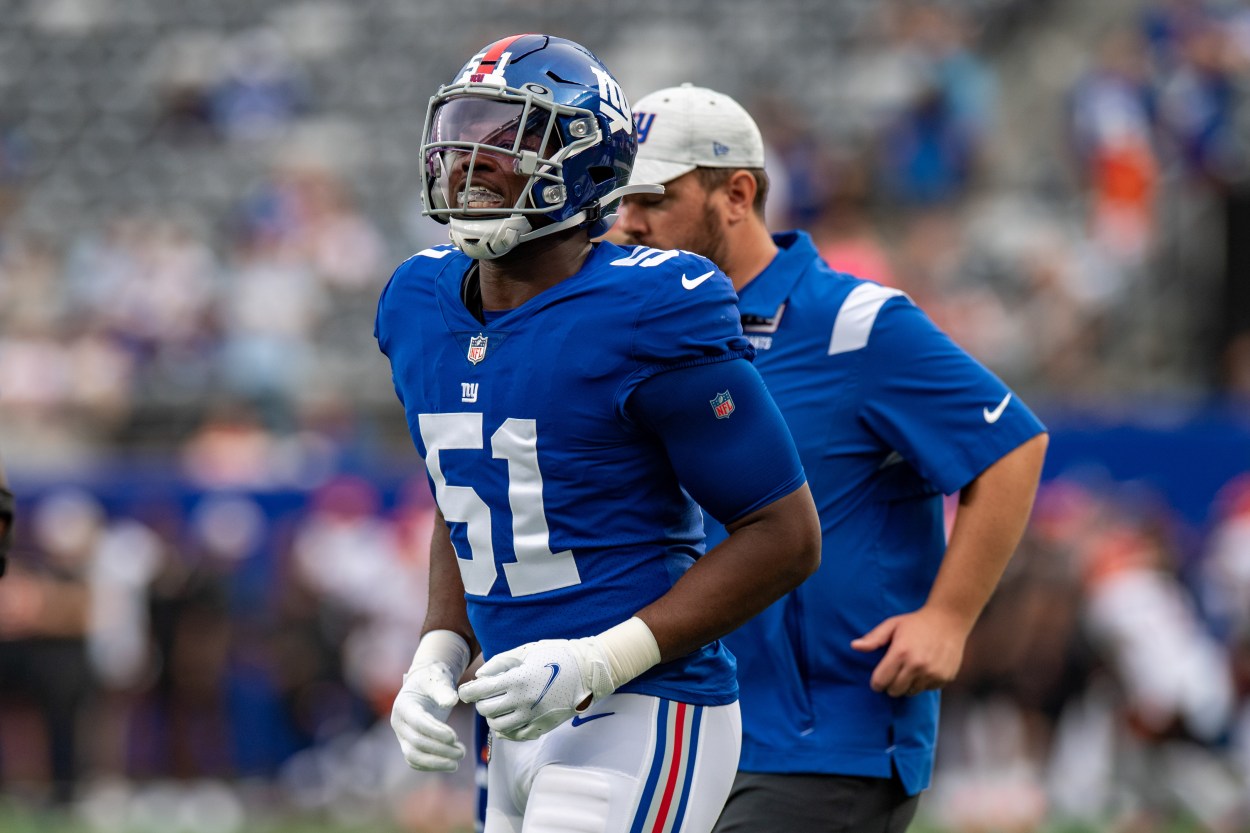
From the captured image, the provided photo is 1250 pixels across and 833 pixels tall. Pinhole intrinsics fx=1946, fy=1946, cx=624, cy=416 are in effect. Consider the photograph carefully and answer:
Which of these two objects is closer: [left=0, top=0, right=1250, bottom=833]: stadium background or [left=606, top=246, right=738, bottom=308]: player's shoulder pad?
[left=606, top=246, right=738, bottom=308]: player's shoulder pad

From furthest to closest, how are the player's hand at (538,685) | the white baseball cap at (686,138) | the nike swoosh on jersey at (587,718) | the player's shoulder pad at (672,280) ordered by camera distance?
the white baseball cap at (686,138)
the nike swoosh on jersey at (587,718)
the player's shoulder pad at (672,280)
the player's hand at (538,685)

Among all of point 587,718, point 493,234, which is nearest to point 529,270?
point 493,234

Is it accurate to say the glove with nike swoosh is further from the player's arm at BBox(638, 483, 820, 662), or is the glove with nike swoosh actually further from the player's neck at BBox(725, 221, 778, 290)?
the player's neck at BBox(725, 221, 778, 290)

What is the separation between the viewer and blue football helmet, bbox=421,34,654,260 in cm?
309

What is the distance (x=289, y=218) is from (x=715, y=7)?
154 inches

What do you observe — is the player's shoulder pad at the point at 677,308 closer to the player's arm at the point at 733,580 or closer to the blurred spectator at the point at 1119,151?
the player's arm at the point at 733,580

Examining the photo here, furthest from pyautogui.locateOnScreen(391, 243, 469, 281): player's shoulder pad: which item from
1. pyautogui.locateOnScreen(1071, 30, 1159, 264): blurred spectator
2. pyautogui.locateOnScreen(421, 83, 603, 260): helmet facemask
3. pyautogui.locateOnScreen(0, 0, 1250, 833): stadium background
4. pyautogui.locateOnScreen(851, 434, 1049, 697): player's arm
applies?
pyautogui.locateOnScreen(1071, 30, 1159, 264): blurred spectator

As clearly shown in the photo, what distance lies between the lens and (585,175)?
3188 millimetres

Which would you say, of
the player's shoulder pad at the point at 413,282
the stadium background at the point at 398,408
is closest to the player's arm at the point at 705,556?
the player's shoulder pad at the point at 413,282

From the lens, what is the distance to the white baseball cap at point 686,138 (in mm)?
3961

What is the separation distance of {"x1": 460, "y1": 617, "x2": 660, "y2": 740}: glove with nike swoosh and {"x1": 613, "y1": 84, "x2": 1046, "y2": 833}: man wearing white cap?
2.74 ft

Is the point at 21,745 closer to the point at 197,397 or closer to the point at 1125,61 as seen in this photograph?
the point at 197,397

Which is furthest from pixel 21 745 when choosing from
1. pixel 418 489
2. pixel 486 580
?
pixel 486 580

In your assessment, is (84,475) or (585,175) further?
(84,475)
